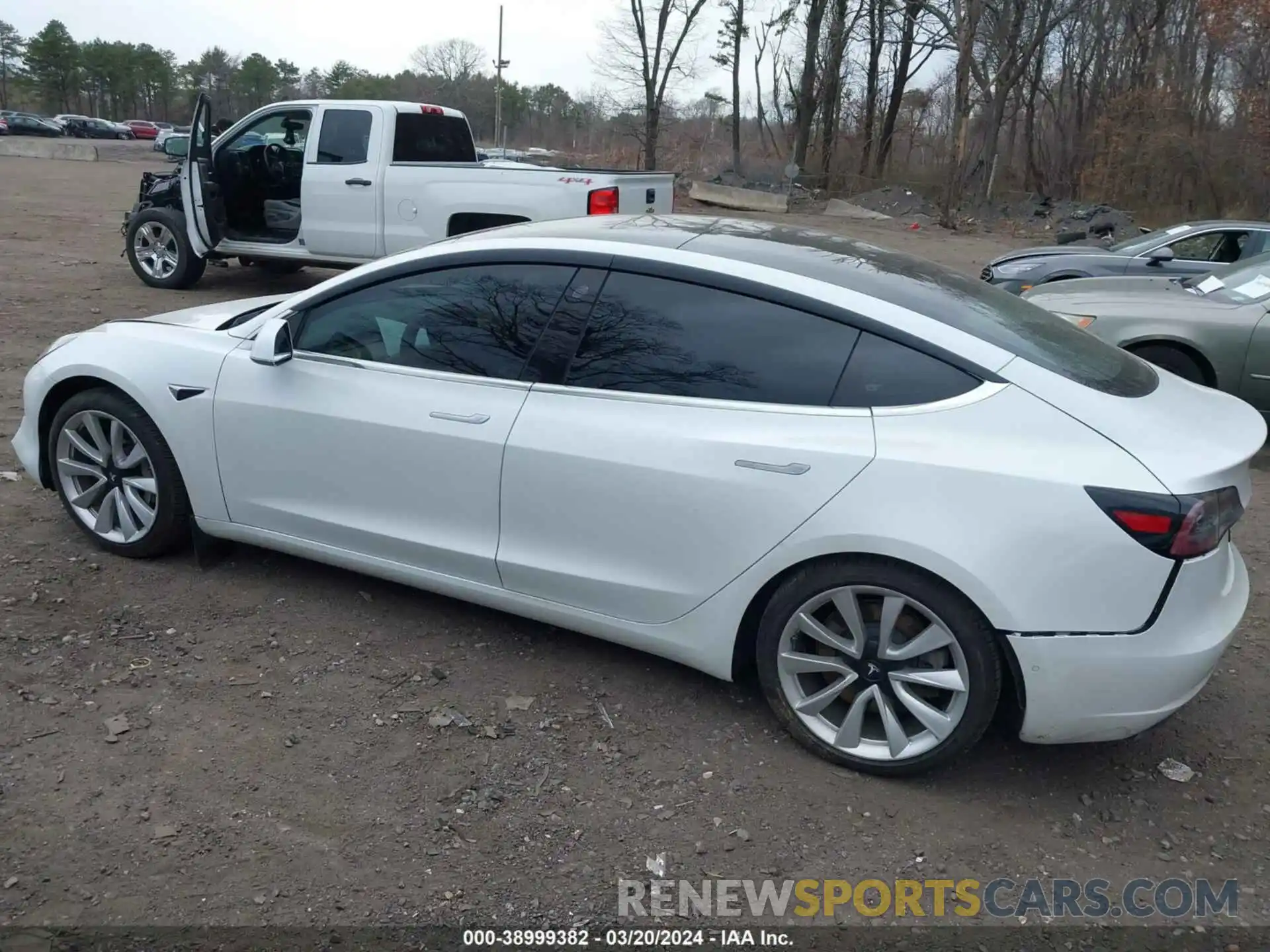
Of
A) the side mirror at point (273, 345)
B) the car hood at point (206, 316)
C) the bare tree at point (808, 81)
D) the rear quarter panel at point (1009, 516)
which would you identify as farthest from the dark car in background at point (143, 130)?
the rear quarter panel at point (1009, 516)

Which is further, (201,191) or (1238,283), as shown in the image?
(201,191)

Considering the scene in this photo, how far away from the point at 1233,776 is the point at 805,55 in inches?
1436

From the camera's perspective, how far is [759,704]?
141 inches

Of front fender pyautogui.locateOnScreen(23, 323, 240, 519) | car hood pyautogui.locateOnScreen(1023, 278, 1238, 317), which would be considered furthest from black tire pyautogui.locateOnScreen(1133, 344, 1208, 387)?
front fender pyautogui.locateOnScreen(23, 323, 240, 519)

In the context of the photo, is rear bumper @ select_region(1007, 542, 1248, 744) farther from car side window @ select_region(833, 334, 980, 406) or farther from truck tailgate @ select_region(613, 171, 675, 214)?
truck tailgate @ select_region(613, 171, 675, 214)

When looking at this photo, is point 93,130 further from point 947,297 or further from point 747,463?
point 747,463

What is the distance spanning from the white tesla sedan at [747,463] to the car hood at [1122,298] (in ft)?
11.5

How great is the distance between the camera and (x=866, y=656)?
3.10 metres

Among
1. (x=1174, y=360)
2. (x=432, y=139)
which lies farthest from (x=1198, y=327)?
(x=432, y=139)

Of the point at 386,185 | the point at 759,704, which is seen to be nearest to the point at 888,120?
the point at 386,185

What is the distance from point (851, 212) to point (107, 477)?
90.8ft

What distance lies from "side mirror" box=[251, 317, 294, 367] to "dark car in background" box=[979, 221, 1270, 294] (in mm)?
8681

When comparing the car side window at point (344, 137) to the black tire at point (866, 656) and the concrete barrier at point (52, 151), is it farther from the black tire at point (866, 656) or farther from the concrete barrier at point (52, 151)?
the concrete barrier at point (52, 151)

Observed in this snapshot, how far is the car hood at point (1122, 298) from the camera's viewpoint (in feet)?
22.5
